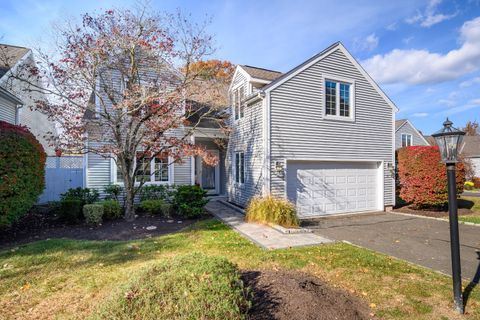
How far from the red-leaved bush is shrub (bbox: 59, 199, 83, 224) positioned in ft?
44.1

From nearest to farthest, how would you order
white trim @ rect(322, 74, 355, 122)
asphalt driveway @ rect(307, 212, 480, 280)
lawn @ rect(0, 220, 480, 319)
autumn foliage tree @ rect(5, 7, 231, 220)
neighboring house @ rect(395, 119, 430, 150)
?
1. lawn @ rect(0, 220, 480, 319)
2. asphalt driveway @ rect(307, 212, 480, 280)
3. autumn foliage tree @ rect(5, 7, 231, 220)
4. white trim @ rect(322, 74, 355, 122)
5. neighboring house @ rect(395, 119, 430, 150)

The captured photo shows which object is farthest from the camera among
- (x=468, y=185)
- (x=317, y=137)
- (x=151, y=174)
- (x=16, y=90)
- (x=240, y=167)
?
(x=468, y=185)

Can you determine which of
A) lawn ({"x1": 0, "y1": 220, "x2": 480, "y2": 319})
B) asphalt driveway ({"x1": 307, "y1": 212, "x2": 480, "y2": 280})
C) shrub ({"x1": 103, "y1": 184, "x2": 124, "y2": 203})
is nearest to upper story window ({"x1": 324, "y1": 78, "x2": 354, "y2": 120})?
asphalt driveway ({"x1": 307, "y1": 212, "x2": 480, "y2": 280})

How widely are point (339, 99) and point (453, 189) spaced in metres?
8.12

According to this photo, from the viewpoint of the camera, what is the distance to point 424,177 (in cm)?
→ 1142

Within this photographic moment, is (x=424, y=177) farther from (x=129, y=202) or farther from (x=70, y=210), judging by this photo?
(x=70, y=210)

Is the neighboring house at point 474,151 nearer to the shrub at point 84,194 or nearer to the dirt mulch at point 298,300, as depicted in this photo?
the dirt mulch at point 298,300

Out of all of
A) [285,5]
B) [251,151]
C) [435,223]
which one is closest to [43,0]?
[285,5]

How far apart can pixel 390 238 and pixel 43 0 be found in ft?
39.8

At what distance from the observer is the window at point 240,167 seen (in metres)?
11.7

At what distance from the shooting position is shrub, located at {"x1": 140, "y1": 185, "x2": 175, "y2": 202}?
10867 millimetres

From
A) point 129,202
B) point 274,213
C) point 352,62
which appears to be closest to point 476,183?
point 352,62

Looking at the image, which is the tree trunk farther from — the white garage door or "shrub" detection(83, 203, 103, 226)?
the white garage door

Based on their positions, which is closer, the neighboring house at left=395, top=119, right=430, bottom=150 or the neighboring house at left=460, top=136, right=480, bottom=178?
the neighboring house at left=395, top=119, right=430, bottom=150
